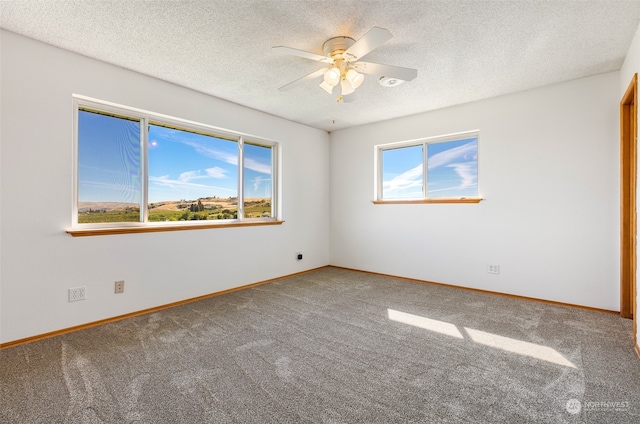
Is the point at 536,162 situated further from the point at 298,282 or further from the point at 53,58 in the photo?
the point at 53,58

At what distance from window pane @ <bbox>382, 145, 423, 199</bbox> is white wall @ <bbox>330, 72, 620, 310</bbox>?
0.78 feet

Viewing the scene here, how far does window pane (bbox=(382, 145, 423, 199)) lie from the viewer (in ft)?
14.6

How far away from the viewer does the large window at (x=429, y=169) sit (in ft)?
13.1

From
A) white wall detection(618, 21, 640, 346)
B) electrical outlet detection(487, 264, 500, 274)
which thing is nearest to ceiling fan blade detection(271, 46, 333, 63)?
white wall detection(618, 21, 640, 346)

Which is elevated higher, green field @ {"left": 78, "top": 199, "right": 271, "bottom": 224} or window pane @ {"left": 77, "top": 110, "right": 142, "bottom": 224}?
window pane @ {"left": 77, "top": 110, "right": 142, "bottom": 224}

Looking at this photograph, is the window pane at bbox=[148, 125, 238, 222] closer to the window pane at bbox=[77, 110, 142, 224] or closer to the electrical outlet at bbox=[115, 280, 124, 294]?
the window pane at bbox=[77, 110, 142, 224]

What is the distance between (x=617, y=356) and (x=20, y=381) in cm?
402

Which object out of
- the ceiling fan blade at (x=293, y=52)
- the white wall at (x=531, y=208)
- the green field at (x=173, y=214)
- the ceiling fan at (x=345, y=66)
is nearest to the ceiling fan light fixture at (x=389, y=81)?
the ceiling fan at (x=345, y=66)

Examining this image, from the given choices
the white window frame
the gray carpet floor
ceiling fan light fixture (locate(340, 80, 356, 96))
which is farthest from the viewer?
the white window frame

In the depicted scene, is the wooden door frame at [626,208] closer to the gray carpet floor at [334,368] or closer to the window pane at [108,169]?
the gray carpet floor at [334,368]

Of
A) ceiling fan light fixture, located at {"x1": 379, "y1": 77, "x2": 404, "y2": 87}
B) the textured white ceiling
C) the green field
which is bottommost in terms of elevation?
the green field

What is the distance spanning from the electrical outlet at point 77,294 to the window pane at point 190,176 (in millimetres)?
A: 897

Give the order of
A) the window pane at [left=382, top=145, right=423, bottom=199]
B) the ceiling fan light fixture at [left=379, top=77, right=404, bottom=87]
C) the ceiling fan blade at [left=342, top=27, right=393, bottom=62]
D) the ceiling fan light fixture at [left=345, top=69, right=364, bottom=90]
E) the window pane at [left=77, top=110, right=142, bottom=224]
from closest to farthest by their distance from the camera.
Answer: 1. the ceiling fan blade at [left=342, top=27, right=393, bottom=62]
2. the ceiling fan light fixture at [left=345, top=69, right=364, bottom=90]
3. the window pane at [left=77, top=110, right=142, bottom=224]
4. the ceiling fan light fixture at [left=379, top=77, right=404, bottom=87]
5. the window pane at [left=382, top=145, right=423, bottom=199]

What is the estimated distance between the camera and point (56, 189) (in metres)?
2.52
